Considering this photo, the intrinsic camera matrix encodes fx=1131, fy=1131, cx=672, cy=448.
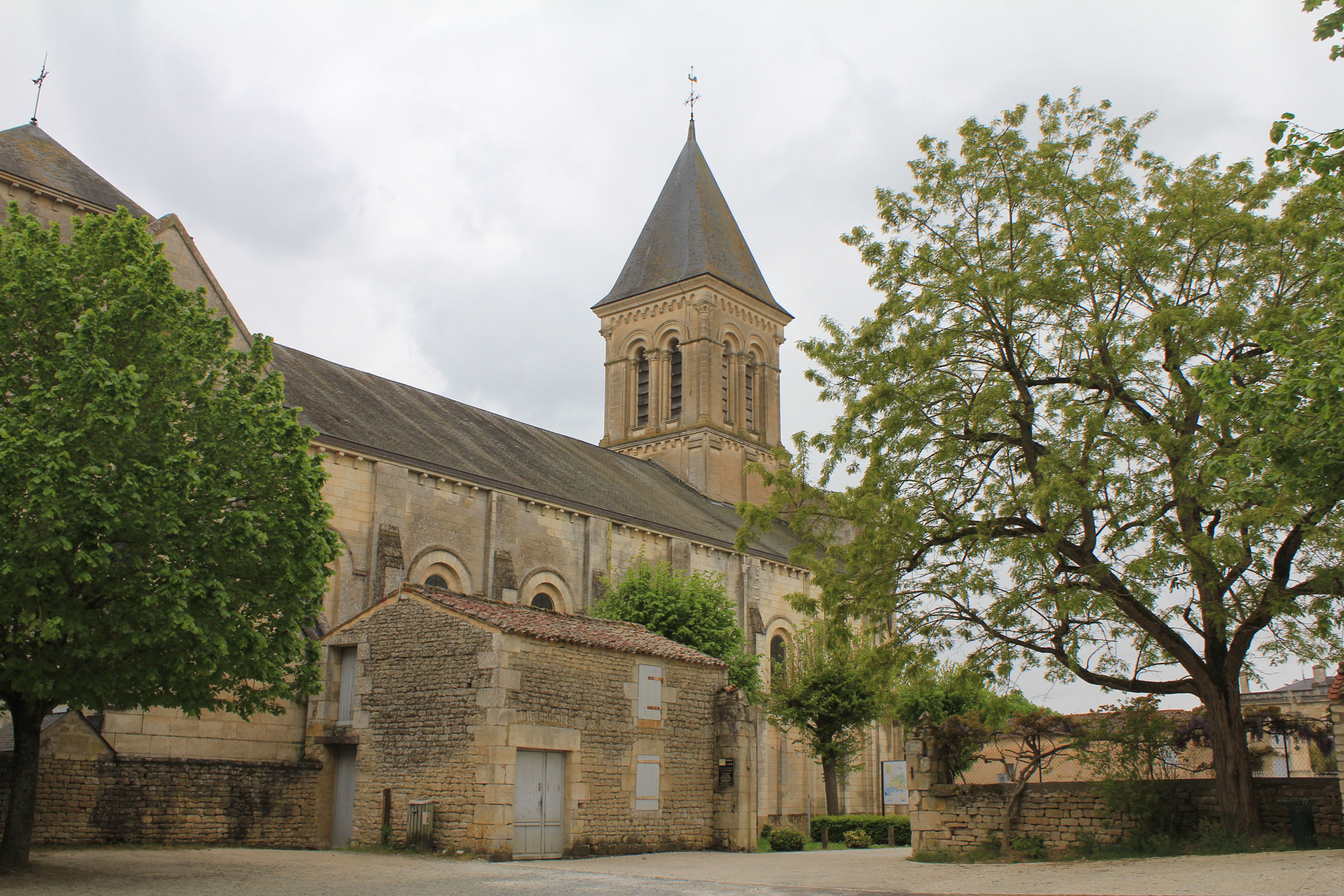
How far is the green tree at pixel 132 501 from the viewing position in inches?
436

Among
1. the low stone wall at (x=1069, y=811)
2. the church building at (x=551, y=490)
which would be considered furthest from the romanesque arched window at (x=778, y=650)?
the low stone wall at (x=1069, y=811)

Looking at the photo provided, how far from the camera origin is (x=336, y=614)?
20391mm

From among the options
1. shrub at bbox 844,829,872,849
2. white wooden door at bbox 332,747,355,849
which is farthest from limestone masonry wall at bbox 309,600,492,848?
shrub at bbox 844,829,872,849

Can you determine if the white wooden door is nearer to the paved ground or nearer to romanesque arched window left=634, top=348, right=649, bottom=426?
the paved ground

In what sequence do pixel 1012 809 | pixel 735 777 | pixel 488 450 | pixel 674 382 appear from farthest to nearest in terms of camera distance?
pixel 674 382
pixel 488 450
pixel 735 777
pixel 1012 809

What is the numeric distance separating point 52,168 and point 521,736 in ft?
42.2

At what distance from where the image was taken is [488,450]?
2717cm

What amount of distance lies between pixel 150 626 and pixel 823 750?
697 inches

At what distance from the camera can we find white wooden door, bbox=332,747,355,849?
54.4 feet

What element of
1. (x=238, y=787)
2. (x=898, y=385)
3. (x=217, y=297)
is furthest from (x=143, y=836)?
(x=898, y=385)

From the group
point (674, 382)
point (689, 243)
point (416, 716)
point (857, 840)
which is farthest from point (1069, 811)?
point (689, 243)

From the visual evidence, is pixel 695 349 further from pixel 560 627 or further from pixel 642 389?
pixel 560 627

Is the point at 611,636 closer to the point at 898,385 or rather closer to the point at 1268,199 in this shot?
the point at 898,385

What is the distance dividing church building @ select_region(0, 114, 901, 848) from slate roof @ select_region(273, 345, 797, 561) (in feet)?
0.26
